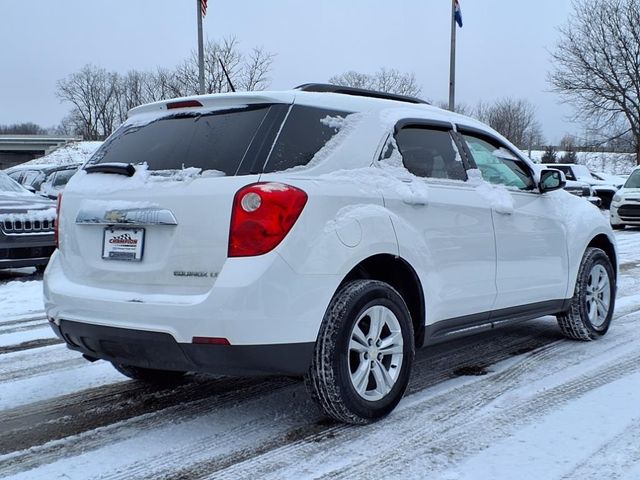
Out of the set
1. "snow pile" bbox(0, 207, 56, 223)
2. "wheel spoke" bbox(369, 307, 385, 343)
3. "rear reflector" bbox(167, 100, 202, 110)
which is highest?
"rear reflector" bbox(167, 100, 202, 110)

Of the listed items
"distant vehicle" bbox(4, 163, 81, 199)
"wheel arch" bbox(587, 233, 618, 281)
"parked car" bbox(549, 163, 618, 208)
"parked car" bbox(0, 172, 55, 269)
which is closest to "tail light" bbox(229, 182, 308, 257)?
"wheel arch" bbox(587, 233, 618, 281)

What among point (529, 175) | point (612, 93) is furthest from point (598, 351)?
point (612, 93)

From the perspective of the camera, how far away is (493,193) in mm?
4438

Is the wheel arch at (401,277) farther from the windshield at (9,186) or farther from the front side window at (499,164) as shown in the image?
the windshield at (9,186)

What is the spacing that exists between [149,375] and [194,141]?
5.47ft

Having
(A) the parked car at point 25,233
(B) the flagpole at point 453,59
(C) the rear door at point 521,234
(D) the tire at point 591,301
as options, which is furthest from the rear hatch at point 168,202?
(B) the flagpole at point 453,59

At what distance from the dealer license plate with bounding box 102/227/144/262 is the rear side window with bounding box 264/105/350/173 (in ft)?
2.37

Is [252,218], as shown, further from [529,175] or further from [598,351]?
[598,351]

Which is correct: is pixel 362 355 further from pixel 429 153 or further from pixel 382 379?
pixel 429 153

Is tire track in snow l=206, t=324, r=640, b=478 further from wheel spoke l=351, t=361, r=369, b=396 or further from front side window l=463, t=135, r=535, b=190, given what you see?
front side window l=463, t=135, r=535, b=190

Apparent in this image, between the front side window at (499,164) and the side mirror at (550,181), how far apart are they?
7 cm

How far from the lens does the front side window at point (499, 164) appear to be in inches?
179

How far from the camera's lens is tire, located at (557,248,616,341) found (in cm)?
532

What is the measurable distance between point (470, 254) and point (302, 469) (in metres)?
1.76
